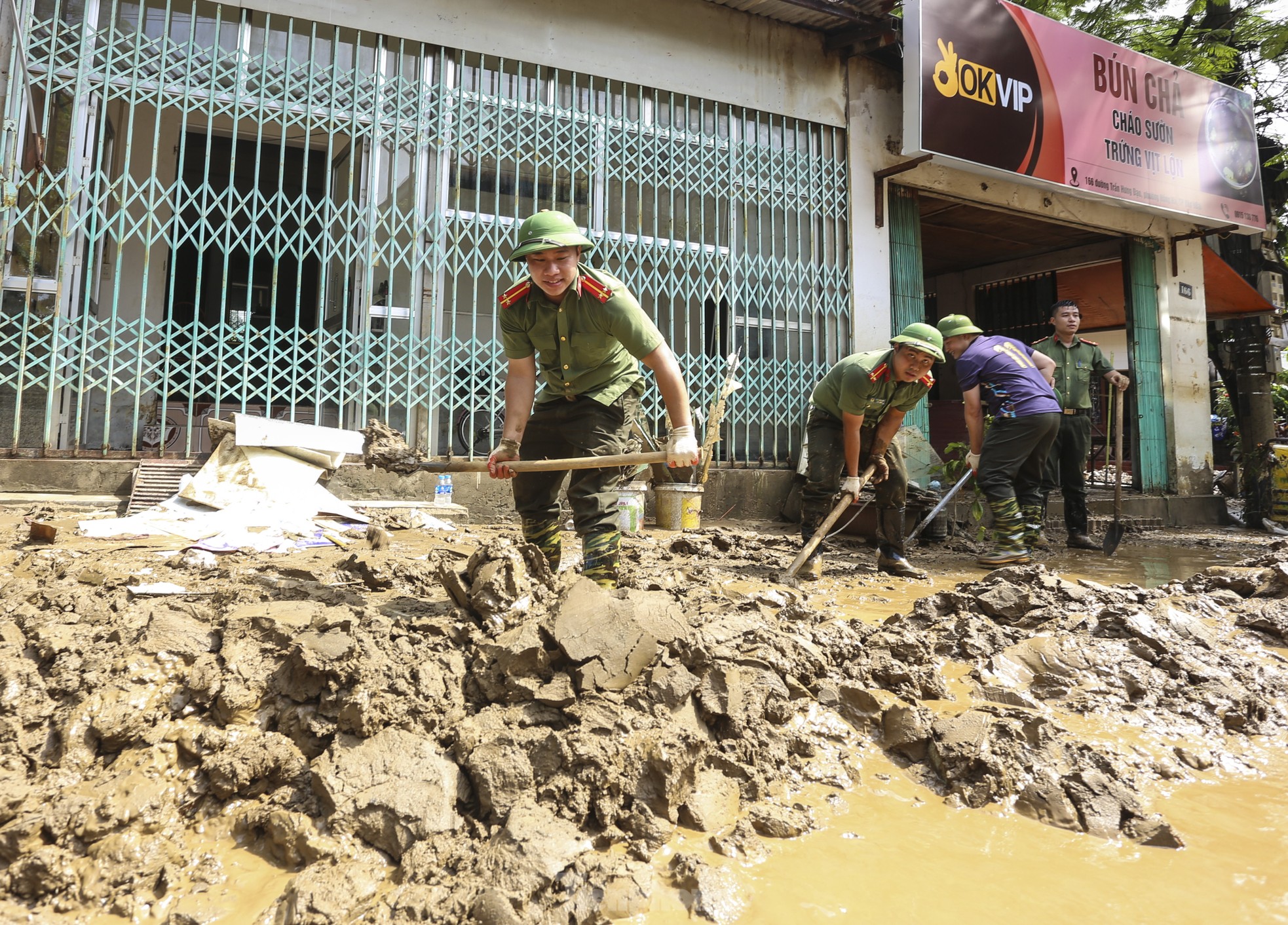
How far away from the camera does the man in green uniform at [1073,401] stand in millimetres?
6570

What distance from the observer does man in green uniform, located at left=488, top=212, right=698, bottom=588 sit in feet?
9.89

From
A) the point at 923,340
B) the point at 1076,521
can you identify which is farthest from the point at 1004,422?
the point at 1076,521

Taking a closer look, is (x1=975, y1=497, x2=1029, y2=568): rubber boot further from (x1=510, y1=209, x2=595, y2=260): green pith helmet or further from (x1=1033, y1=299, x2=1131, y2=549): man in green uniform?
(x1=510, y1=209, x2=595, y2=260): green pith helmet

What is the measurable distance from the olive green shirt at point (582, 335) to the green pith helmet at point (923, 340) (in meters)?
1.64

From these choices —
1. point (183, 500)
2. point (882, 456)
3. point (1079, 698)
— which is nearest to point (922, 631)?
point (1079, 698)

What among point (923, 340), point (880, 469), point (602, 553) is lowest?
point (602, 553)

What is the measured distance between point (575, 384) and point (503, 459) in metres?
0.44

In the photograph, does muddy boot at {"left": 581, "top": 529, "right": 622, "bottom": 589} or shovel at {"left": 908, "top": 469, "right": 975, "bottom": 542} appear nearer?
muddy boot at {"left": 581, "top": 529, "right": 622, "bottom": 589}

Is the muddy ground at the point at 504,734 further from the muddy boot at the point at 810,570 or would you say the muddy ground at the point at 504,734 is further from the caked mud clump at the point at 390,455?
the muddy boot at the point at 810,570

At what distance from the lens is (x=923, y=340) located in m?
4.23

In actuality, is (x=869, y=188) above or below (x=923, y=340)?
above

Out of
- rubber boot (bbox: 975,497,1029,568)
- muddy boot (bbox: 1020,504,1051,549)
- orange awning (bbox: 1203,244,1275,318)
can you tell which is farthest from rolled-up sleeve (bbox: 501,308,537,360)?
orange awning (bbox: 1203,244,1275,318)

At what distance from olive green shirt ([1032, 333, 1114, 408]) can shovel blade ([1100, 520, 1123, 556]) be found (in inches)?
41.7

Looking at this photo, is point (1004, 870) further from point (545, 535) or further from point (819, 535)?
point (819, 535)
